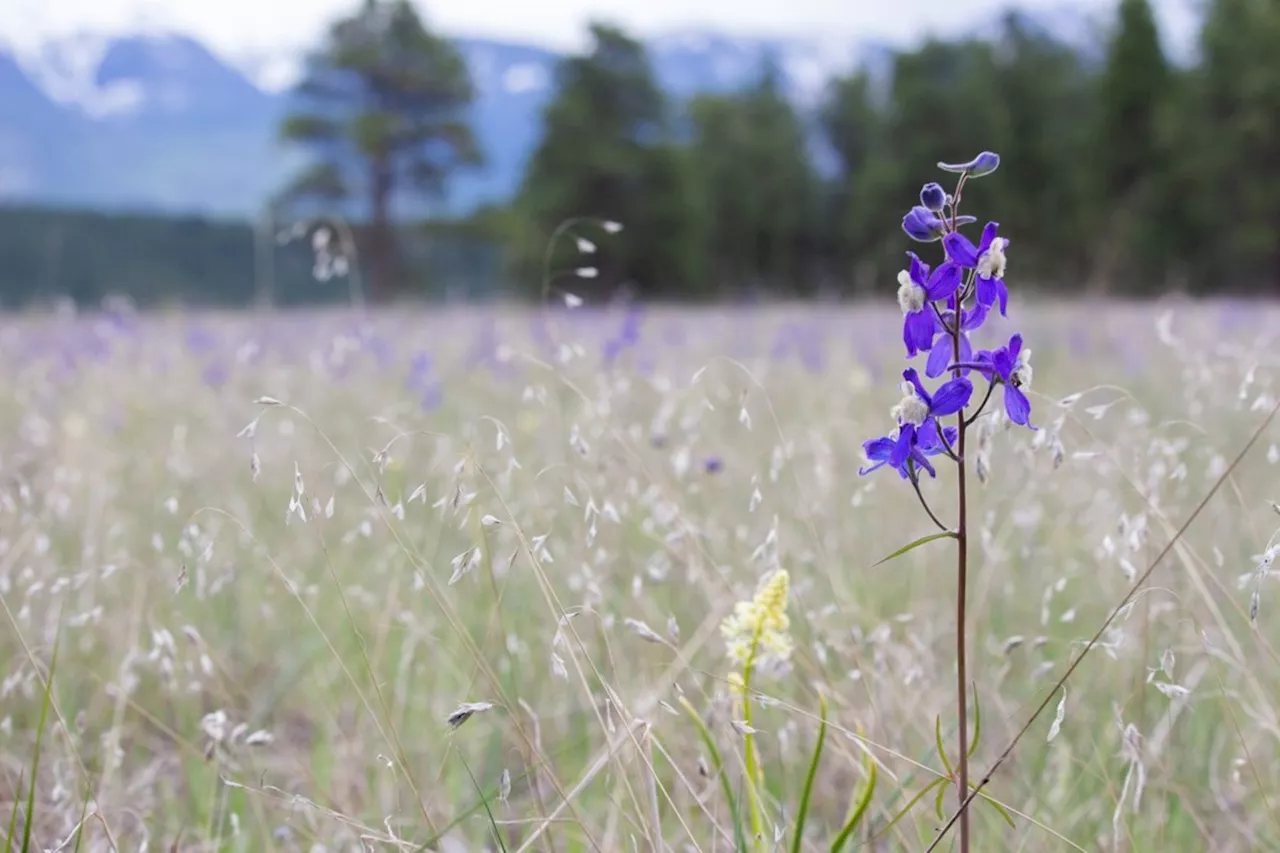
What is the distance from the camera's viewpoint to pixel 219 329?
25.0ft

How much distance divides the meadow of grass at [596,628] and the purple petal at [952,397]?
0.72ft

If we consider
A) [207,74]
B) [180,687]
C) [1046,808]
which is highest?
[207,74]

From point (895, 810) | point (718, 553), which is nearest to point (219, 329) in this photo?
point (718, 553)

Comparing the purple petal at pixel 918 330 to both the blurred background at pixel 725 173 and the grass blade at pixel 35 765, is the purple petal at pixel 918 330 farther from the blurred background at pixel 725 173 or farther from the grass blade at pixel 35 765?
the blurred background at pixel 725 173

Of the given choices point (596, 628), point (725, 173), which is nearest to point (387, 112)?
point (725, 173)

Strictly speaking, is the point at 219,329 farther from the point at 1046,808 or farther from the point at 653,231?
the point at 653,231

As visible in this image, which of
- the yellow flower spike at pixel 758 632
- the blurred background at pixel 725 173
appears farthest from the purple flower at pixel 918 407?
the blurred background at pixel 725 173

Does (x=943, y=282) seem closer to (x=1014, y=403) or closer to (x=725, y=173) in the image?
(x=1014, y=403)

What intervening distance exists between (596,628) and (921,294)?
1.33m

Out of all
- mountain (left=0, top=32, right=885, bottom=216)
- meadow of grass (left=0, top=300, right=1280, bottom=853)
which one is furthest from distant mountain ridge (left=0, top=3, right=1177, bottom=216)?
meadow of grass (left=0, top=300, right=1280, bottom=853)

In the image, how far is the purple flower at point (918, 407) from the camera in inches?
32.6

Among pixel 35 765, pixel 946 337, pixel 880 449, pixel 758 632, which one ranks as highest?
pixel 946 337

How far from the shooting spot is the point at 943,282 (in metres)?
0.83

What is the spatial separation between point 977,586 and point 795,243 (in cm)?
3521
